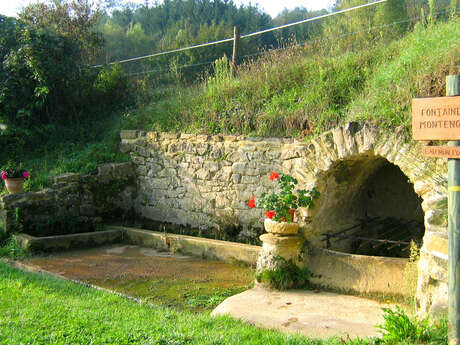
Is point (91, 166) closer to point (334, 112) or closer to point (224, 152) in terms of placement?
point (224, 152)

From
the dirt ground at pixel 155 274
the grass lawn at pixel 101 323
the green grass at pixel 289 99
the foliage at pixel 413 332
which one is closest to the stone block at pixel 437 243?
the foliage at pixel 413 332

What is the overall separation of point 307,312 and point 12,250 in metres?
5.28

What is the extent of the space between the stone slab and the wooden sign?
79.9 inches

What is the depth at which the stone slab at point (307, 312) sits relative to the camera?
4914 mm

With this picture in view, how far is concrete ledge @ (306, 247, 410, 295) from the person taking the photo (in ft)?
18.9

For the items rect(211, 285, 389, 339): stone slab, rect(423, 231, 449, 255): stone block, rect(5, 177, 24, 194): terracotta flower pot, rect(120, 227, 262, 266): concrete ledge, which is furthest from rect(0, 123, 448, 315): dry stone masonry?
rect(120, 227, 262, 266): concrete ledge

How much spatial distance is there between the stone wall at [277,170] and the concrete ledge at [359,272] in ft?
1.54

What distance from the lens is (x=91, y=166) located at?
10047mm

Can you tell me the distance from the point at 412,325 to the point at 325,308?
1.56 metres

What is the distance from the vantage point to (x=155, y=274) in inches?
287

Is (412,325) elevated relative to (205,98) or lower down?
lower down

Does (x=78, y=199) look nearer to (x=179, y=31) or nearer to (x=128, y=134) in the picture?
(x=128, y=134)

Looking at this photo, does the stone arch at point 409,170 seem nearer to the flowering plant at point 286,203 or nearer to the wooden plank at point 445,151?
the flowering plant at point 286,203

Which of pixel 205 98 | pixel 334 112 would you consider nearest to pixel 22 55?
pixel 205 98
